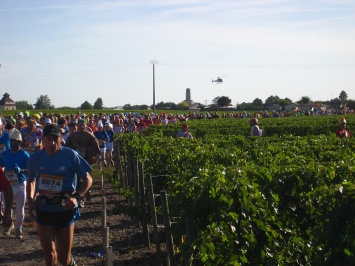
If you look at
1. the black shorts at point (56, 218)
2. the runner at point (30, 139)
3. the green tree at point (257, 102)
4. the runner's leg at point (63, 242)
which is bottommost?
the runner's leg at point (63, 242)

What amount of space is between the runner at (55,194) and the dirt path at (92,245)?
2387 millimetres

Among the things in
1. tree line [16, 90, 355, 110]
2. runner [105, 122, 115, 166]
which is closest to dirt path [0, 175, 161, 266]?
runner [105, 122, 115, 166]

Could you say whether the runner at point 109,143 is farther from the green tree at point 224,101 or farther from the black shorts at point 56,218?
the green tree at point 224,101

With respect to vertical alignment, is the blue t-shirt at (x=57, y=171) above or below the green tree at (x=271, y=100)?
below

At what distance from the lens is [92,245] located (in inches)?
446

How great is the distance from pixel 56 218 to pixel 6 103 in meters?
102

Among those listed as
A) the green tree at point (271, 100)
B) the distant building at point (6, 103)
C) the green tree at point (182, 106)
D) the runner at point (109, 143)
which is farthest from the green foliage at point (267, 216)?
the green tree at point (271, 100)

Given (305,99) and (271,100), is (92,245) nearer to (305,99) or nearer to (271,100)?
(305,99)

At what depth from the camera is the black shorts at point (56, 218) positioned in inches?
296

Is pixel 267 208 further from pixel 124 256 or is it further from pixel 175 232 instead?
pixel 124 256

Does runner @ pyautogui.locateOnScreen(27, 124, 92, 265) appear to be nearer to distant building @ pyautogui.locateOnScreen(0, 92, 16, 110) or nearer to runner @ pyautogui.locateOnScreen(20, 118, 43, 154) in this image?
runner @ pyautogui.locateOnScreen(20, 118, 43, 154)

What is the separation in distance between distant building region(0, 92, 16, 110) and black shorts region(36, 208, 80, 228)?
92.9 metres

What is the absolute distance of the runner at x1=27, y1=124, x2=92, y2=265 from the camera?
7504 mm

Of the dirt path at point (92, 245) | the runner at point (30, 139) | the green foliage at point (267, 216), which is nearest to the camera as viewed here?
the green foliage at point (267, 216)
